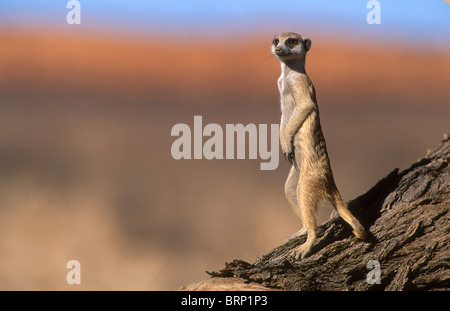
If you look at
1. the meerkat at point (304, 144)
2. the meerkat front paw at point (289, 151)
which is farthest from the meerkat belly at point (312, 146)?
the meerkat front paw at point (289, 151)

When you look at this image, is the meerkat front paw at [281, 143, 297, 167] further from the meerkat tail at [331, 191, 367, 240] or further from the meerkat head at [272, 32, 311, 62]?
the meerkat head at [272, 32, 311, 62]

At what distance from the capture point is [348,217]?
3.89 m

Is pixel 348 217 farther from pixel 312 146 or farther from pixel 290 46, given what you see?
pixel 290 46

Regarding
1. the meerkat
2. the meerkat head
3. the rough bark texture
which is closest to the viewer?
the rough bark texture

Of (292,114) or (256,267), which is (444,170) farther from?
(256,267)

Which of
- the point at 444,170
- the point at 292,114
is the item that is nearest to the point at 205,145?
the point at 292,114

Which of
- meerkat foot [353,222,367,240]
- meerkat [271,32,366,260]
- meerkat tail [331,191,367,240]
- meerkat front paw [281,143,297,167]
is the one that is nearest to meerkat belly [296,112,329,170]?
meerkat [271,32,366,260]

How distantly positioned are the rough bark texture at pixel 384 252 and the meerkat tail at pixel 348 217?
8 cm

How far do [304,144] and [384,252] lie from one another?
97 cm

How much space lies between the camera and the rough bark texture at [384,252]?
3707 mm

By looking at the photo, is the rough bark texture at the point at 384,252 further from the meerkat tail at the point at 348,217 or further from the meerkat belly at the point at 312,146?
the meerkat belly at the point at 312,146

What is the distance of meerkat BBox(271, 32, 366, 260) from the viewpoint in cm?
392

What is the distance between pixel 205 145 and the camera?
6664 millimetres

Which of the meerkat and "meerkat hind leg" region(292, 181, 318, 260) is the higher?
the meerkat
